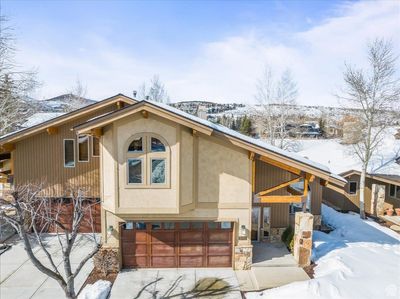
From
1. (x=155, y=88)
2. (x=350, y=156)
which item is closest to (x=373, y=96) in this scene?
(x=350, y=156)

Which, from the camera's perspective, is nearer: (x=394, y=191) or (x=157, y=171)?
(x=157, y=171)

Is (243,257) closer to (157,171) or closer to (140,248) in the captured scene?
(140,248)

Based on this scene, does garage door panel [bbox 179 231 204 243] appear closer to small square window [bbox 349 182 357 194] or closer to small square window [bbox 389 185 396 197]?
small square window [bbox 349 182 357 194]

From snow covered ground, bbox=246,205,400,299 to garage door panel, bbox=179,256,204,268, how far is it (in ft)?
8.89

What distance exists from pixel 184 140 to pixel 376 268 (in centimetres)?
825

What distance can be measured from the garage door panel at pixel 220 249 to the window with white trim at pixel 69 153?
8109mm

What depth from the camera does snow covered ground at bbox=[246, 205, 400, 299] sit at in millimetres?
9281

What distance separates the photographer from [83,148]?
599 inches

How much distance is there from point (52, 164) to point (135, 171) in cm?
660

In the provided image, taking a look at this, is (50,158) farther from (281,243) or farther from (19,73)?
(281,243)

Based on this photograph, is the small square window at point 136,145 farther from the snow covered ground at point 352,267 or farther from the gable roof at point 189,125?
the snow covered ground at point 352,267

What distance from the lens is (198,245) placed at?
12.2 metres

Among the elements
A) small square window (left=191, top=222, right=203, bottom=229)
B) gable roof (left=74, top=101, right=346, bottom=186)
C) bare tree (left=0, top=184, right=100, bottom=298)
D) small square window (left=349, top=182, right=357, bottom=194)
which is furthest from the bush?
small square window (left=349, top=182, right=357, bottom=194)

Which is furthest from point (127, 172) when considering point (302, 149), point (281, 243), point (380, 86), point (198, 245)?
point (302, 149)
